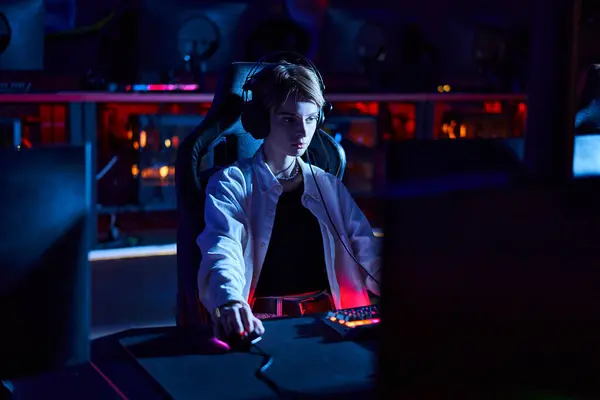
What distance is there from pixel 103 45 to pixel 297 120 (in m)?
2.92

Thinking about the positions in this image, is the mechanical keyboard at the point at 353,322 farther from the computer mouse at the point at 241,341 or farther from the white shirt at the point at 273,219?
the white shirt at the point at 273,219

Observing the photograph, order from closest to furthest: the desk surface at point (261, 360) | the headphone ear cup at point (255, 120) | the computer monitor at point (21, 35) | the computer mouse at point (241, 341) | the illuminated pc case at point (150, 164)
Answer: the desk surface at point (261, 360) < the computer mouse at point (241, 341) < the headphone ear cup at point (255, 120) < the computer monitor at point (21, 35) < the illuminated pc case at point (150, 164)

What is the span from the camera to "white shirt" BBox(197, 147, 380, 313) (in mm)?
1541

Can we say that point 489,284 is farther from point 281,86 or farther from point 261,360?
point 281,86

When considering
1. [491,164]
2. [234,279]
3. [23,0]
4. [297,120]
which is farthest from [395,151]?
[23,0]

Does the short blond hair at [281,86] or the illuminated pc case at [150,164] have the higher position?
the short blond hair at [281,86]

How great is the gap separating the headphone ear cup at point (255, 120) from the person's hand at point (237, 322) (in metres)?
0.51

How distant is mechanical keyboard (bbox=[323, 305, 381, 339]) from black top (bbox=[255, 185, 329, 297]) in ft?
1.49

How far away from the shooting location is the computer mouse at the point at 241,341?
3.43 ft

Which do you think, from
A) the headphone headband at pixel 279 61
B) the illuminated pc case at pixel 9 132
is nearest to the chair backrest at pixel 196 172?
the headphone headband at pixel 279 61

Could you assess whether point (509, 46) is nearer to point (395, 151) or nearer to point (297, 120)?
point (297, 120)

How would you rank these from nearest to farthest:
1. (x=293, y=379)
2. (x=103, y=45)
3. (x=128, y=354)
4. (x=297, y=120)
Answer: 1. (x=293, y=379)
2. (x=128, y=354)
3. (x=297, y=120)
4. (x=103, y=45)

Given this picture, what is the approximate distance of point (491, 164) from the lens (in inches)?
24.8

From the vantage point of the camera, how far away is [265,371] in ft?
3.11
